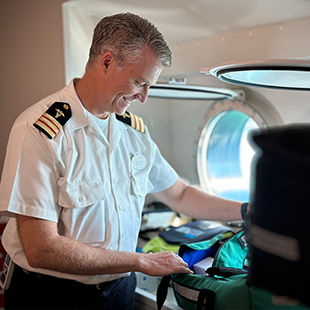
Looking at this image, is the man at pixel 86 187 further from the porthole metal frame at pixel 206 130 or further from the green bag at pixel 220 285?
the porthole metal frame at pixel 206 130

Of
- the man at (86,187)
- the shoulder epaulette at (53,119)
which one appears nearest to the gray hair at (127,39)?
the man at (86,187)

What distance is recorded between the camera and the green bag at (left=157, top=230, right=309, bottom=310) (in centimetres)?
109

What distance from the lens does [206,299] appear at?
1.25 meters

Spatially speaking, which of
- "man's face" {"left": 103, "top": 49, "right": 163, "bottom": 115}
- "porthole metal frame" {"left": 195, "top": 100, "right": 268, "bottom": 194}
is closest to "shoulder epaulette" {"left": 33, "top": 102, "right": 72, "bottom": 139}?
"man's face" {"left": 103, "top": 49, "right": 163, "bottom": 115}

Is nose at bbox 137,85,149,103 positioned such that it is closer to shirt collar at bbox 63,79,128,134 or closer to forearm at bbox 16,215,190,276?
shirt collar at bbox 63,79,128,134

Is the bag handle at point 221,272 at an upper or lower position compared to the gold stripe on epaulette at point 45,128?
lower

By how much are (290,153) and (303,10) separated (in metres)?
1.07

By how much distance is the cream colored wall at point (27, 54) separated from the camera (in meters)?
2.25

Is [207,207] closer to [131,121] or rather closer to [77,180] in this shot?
[131,121]

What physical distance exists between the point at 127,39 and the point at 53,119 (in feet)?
1.46

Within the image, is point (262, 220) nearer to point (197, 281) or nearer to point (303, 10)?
point (197, 281)

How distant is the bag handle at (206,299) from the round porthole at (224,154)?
1.54m

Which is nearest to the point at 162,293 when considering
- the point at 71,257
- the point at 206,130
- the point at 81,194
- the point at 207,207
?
the point at 71,257

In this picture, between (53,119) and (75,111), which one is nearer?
(53,119)
